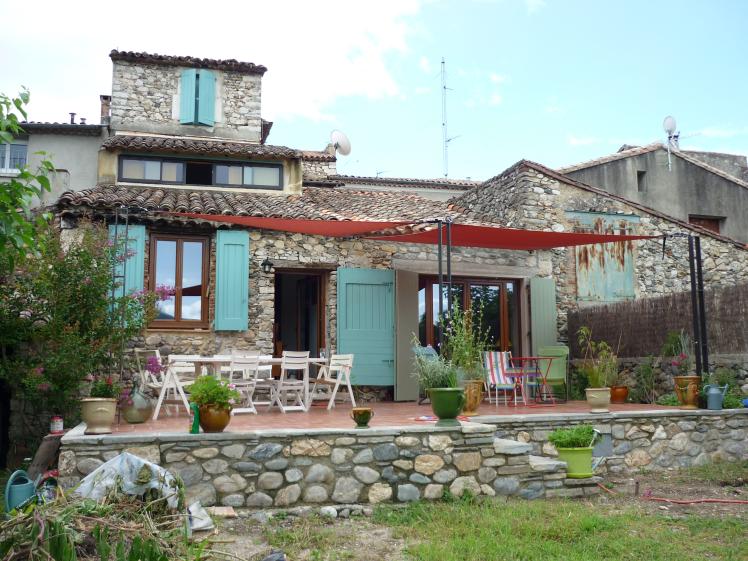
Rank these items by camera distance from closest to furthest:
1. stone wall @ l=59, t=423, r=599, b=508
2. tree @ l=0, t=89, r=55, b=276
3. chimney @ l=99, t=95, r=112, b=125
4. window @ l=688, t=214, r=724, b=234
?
tree @ l=0, t=89, r=55, b=276, stone wall @ l=59, t=423, r=599, b=508, chimney @ l=99, t=95, r=112, b=125, window @ l=688, t=214, r=724, b=234

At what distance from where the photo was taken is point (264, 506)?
16.8ft

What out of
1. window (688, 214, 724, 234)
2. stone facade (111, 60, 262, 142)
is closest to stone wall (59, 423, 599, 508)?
stone facade (111, 60, 262, 142)

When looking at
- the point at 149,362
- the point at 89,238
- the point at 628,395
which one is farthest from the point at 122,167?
the point at 628,395

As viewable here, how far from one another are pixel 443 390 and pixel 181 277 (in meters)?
4.68

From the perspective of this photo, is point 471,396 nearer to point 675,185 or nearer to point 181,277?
point 181,277

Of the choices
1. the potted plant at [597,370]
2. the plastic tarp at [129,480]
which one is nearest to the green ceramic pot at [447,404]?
the plastic tarp at [129,480]

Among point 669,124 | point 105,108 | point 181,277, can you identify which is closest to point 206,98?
point 105,108

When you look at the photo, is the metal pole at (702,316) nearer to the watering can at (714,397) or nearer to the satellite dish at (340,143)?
the watering can at (714,397)

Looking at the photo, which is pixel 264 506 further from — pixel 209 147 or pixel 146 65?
pixel 146 65

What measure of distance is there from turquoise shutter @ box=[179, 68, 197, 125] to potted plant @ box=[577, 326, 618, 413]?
24.7 feet

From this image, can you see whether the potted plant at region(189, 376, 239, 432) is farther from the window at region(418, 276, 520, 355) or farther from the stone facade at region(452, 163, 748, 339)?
the stone facade at region(452, 163, 748, 339)

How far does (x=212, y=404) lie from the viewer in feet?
17.0

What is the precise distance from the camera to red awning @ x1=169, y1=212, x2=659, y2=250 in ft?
25.2

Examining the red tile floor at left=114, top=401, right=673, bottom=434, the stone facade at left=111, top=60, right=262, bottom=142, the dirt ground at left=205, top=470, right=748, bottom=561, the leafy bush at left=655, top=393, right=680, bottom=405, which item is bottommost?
the dirt ground at left=205, top=470, right=748, bottom=561
